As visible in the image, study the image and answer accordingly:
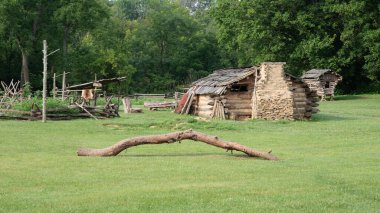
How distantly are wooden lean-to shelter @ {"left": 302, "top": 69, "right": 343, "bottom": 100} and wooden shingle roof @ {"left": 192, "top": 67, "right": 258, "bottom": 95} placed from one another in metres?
18.4

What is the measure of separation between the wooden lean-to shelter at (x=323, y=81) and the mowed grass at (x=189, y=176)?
111 feet

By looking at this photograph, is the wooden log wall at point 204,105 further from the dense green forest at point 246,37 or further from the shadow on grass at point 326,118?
the dense green forest at point 246,37

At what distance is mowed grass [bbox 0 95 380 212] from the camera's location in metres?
9.91

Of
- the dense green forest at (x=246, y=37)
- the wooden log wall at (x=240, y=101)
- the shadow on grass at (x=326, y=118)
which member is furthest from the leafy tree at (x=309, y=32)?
the wooden log wall at (x=240, y=101)

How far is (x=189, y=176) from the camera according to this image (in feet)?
42.7

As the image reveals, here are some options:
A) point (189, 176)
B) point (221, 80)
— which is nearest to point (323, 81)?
point (221, 80)

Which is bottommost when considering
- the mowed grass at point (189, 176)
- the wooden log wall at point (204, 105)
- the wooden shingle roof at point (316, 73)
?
the mowed grass at point (189, 176)

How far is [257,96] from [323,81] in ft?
81.6

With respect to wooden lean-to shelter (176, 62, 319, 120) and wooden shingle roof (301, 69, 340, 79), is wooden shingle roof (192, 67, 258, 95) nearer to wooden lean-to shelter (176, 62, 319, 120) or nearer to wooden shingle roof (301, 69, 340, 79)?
wooden lean-to shelter (176, 62, 319, 120)

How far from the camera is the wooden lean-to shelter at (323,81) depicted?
2275 inches

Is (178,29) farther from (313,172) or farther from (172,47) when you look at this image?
(313,172)

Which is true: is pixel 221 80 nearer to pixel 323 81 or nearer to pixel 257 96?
pixel 257 96

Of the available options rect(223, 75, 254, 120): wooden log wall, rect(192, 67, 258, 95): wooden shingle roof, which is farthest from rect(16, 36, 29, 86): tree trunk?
rect(223, 75, 254, 120): wooden log wall

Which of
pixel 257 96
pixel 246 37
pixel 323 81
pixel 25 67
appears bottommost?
pixel 257 96
